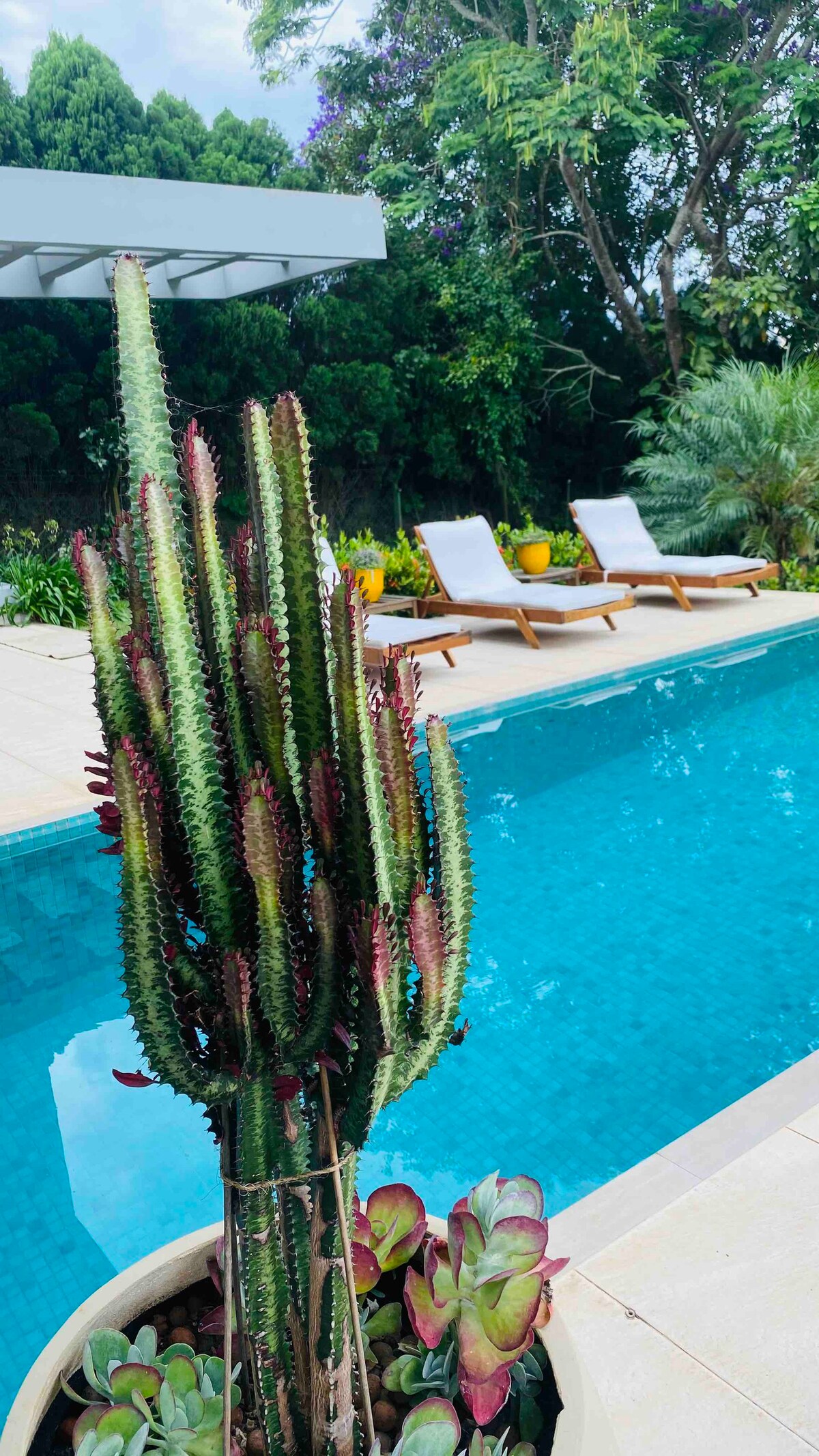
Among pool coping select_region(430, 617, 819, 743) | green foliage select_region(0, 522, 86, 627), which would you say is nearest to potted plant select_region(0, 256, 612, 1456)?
pool coping select_region(430, 617, 819, 743)

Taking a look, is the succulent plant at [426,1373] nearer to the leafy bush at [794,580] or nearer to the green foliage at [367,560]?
the green foliage at [367,560]

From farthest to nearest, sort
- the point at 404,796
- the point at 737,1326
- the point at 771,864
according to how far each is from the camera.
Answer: the point at 771,864, the point at 737,1326, the point at 404,796

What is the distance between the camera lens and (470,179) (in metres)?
15.6

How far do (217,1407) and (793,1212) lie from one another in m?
1.32

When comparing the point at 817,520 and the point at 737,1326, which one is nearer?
the point at 737,1326

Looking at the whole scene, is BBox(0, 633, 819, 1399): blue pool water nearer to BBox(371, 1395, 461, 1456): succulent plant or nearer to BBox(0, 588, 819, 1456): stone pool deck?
BBox(0, 588, 819, 1456): stone pool deck

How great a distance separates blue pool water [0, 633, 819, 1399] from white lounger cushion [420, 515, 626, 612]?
278cm

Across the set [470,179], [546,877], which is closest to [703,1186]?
[546,877]

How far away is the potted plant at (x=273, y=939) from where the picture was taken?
119cm

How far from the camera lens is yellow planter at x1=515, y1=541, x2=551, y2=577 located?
1110 cm

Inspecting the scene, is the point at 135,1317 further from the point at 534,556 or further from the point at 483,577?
the point at 534,556

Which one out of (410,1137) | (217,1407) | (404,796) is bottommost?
(410,1137)

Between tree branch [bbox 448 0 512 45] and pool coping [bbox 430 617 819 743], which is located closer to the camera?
pool coping [bbox 430 617 819 743]

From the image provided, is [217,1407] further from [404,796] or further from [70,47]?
[70,47]
